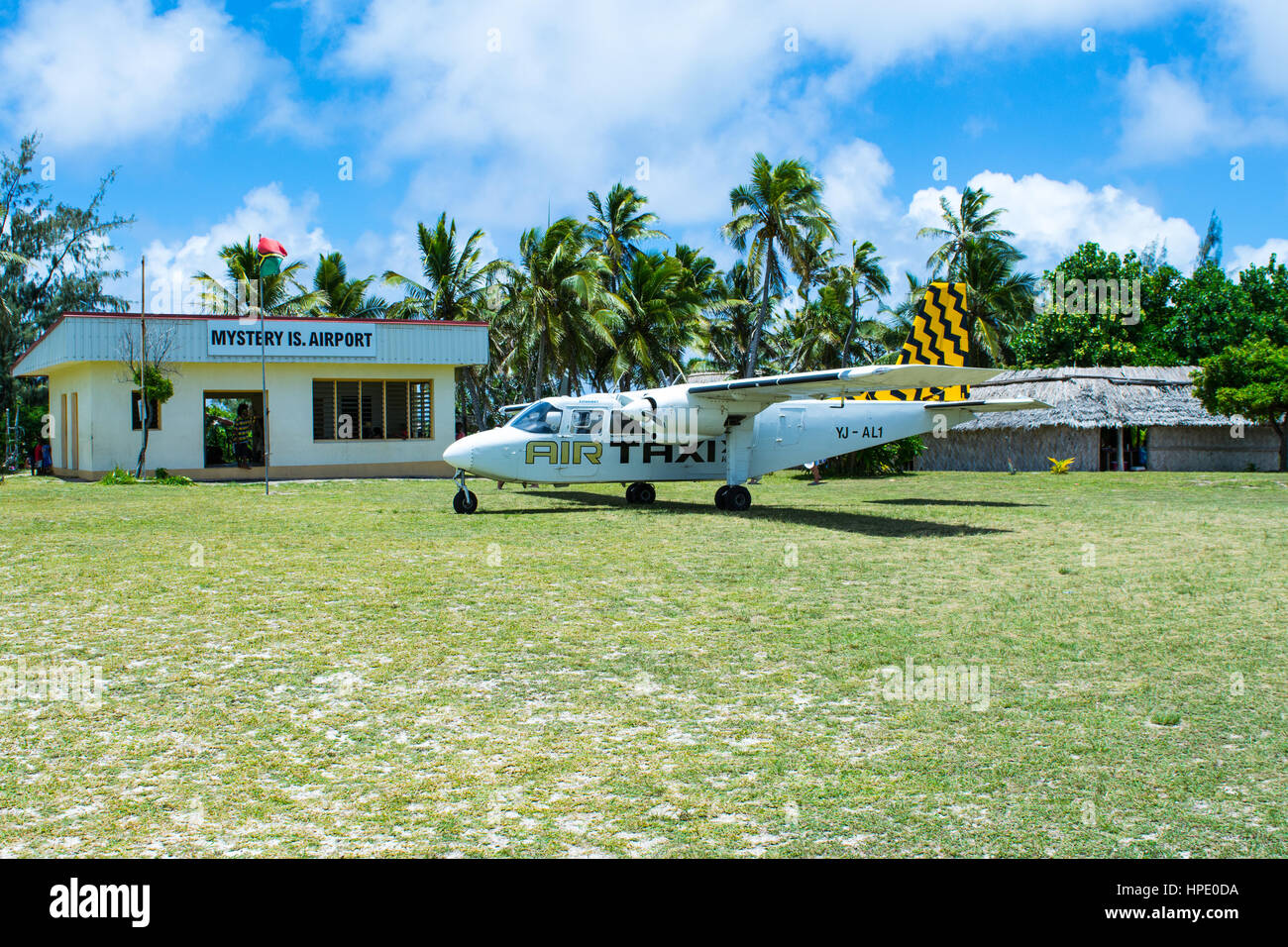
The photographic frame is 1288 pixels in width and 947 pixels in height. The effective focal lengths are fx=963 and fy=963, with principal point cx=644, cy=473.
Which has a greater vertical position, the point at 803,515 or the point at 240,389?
the point at 240,389

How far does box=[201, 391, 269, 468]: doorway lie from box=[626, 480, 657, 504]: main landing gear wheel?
11089 millimetres

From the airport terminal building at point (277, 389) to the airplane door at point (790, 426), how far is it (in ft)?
46.1

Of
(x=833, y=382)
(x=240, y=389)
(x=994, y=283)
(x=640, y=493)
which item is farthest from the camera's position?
(x=994, y=283)

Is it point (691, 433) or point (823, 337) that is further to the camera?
point (823, 337)

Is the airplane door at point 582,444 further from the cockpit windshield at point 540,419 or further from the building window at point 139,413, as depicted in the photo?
the building window at point 139,413

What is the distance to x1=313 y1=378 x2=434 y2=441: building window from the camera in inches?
1110

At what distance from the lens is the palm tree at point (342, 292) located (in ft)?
133

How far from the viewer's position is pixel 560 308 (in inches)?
1432

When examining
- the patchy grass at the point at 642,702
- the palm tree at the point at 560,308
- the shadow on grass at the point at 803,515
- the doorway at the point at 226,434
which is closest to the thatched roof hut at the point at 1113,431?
the palm tree at the point at 560,308

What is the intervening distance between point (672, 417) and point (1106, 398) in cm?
2616

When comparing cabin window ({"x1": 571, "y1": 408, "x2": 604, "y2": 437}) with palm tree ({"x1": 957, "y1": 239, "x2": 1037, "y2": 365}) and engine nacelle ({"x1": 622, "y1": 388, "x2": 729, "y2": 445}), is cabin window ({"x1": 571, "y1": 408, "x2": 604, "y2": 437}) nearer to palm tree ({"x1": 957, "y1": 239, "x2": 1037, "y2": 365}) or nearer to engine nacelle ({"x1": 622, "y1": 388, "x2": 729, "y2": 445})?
engine nacelle ({"x1": 622, "y1": 388, "x2": 729, "y2": 445})

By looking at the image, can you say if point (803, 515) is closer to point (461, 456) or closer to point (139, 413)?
point (461, 456)
